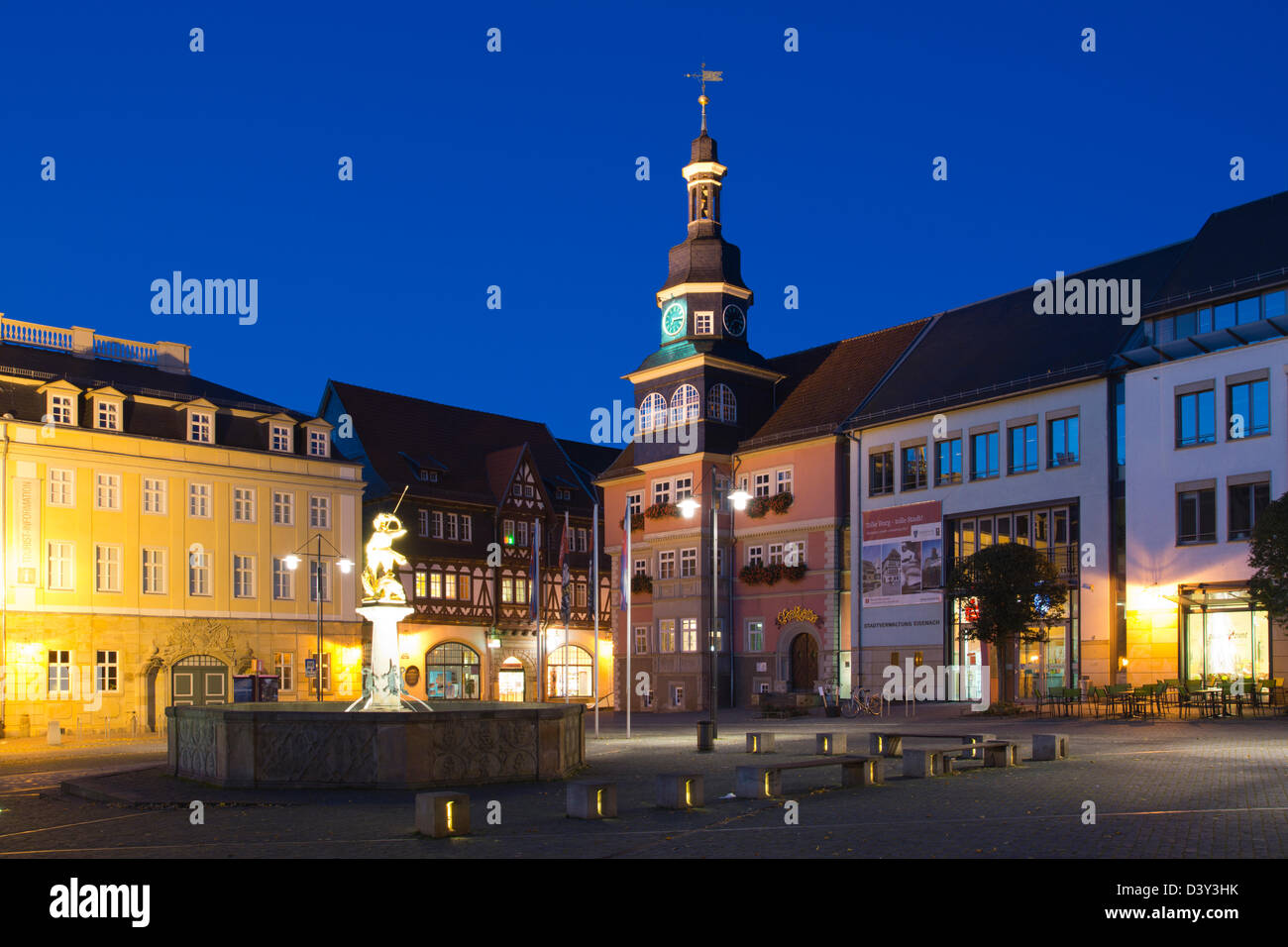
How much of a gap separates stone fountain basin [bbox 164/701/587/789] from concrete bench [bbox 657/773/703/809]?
4.11m

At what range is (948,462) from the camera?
51094 mm

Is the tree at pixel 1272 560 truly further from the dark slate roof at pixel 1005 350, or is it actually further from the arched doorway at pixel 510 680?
the arched doorway at pixel 510 680

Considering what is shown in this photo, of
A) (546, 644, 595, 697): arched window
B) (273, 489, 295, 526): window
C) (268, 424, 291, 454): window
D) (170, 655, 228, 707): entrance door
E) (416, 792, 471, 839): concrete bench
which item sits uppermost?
(268, 424, 291, 454): window

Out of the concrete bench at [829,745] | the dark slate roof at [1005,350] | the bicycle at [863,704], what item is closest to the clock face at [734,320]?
the dark slate roof at [1005,350]

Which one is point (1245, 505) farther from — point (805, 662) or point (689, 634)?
point (689, 634)

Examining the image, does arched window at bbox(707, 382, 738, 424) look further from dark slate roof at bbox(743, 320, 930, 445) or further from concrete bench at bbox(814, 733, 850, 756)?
concrete bench at bbox(814, 733, 850, 756)

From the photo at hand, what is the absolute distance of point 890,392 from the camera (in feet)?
181

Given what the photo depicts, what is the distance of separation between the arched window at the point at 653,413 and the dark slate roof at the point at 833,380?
4.49 m

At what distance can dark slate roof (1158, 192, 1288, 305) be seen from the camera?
42000 mm

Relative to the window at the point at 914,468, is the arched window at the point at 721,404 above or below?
above

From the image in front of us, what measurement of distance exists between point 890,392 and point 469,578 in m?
25.1

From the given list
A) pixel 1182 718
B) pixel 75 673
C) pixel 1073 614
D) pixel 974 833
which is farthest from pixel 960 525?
pixel 974 833

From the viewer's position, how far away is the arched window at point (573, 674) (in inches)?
2854

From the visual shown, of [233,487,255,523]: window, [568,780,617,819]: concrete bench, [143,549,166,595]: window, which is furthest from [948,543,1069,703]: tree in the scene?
[143,549,166,595]: window
